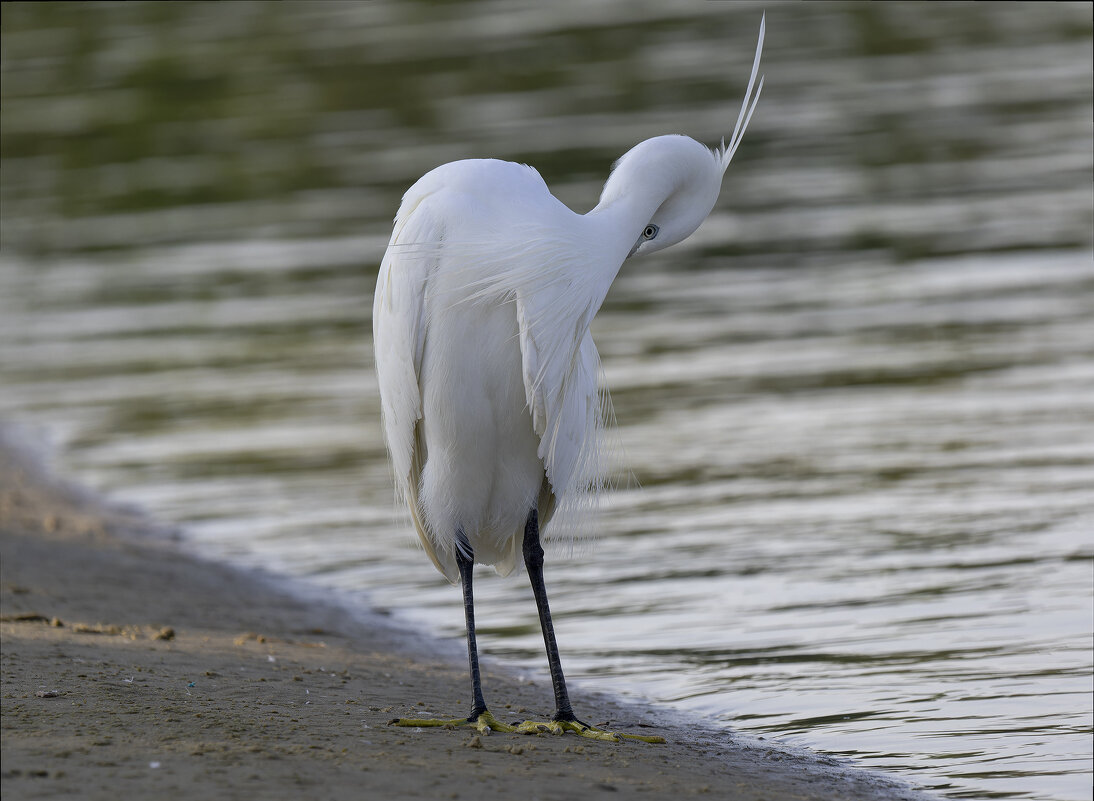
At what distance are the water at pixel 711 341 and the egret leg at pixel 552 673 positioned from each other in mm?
800

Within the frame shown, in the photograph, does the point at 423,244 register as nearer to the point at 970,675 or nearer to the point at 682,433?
the point at 970,675

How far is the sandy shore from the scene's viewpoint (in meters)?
4.44

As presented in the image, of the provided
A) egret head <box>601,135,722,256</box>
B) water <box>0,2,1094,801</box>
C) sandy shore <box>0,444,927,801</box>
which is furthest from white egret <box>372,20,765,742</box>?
water <box>0,2,1094,801</box>

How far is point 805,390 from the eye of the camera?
10961mm

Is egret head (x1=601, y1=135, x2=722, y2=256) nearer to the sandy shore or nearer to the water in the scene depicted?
the water

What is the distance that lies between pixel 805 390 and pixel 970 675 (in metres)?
4.62

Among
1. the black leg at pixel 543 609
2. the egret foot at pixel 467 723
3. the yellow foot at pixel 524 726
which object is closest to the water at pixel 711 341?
the black leg at pixel 543 609

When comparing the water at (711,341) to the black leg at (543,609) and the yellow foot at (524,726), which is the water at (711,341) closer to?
the black leg at (543,609)

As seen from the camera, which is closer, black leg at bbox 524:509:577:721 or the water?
black leg at bbox 524:509:577:721

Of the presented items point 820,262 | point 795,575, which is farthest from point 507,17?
point 795,575

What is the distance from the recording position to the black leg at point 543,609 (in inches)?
221

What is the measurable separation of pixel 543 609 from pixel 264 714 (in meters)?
1.07

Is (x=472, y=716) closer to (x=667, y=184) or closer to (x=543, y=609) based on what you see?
(x=543, y=609)

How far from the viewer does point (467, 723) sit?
548 centimetres
